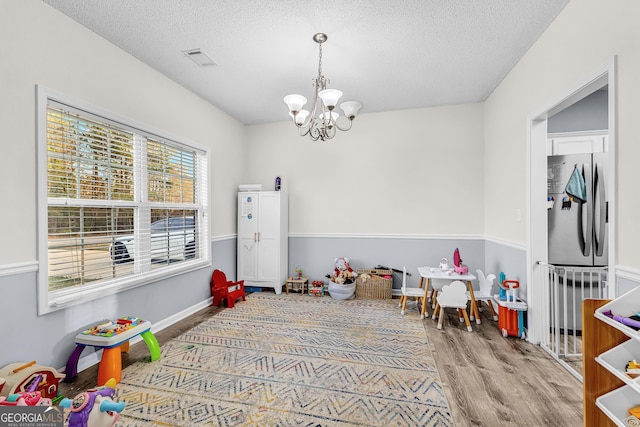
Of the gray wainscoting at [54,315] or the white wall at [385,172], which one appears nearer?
the gray wainscoting at [54,315]

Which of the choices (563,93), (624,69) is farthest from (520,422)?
(563,93)

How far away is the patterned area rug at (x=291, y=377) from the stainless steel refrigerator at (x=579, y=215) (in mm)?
1613

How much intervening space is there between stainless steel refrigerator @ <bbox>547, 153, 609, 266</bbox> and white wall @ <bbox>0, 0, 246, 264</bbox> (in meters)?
4.09

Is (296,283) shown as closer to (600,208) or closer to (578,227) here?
(578,227)

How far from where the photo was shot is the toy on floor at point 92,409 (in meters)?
1.33

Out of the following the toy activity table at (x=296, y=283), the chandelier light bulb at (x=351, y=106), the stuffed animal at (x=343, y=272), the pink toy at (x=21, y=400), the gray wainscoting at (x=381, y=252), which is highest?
the chandelier light bulb at (x=351, y=106)

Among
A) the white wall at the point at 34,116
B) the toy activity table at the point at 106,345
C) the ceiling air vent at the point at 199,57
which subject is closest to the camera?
the white wall at the point at 34,116

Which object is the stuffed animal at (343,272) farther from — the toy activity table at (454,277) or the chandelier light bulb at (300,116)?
the chandelier light bulb at (300,116)

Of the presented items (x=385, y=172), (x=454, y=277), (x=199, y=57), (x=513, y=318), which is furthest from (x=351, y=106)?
(x=513, y=318)

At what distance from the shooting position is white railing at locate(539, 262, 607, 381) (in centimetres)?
244

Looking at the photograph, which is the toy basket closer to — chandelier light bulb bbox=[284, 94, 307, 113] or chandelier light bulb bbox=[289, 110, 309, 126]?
chandelier light bulb bbox=[289, 110, 309, 126]

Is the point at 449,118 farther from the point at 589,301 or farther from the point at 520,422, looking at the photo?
the point at 520,422

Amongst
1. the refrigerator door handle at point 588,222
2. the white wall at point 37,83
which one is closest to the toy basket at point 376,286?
the refrigerator door handle at point 588,222

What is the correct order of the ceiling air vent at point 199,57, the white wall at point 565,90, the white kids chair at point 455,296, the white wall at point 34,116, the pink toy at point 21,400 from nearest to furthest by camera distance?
1. the pink toy at point 21,400
2. the white wall at point 565,90
3. the white wall at point 34,116
4. the ceiling air vent at point 199,57
5. the white kids chair at point 455,296
